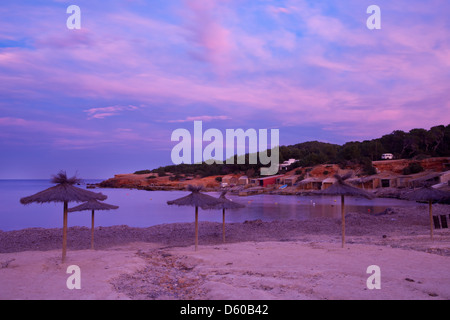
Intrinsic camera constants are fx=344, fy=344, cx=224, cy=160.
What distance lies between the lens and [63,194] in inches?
328

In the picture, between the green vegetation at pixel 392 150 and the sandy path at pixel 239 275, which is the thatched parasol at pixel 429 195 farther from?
the green vegetation at pixel 392 150

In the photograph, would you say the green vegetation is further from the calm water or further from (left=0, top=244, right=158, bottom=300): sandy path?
(left=0, top=244, right=158, bottom=300): sandy path

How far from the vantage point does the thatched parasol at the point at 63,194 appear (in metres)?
8.20

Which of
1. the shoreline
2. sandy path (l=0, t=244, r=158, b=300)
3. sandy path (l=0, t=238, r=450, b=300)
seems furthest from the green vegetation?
sandy path (l=0, t=244, r=158, b=300)

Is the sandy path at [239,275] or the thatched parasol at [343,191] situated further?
the thatched parasol at [343,191]

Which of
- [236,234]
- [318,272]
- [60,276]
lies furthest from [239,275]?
[236,234]

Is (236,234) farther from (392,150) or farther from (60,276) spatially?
(392,150)

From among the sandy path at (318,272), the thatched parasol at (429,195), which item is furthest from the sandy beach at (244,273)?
the thatched parasol at (429,195)

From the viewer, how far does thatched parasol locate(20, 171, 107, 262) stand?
8203 millimetres

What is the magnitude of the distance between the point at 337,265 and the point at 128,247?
8.50m

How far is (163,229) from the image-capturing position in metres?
17.5

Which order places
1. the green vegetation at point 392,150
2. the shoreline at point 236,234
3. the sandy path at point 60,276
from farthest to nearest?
the green vegetation at point 392,150
the shoreline at point 236,234
the sandy path at point 60,276
